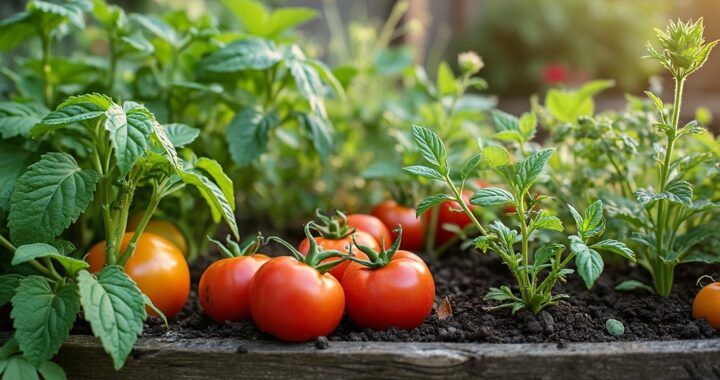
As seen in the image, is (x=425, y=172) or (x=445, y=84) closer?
(x=425, y=172)

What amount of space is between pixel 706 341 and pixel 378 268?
69 cm

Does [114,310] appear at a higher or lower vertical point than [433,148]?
lower

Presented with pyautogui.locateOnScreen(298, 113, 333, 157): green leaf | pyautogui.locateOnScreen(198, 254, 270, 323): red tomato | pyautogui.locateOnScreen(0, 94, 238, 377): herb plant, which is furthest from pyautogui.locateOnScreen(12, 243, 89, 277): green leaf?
pyautogui.locateOnScreen(298, 113, 333, 157): green leaf

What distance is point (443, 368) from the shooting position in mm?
1466

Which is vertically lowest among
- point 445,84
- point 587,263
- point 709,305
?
point 709,305

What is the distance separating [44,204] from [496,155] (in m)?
0.98

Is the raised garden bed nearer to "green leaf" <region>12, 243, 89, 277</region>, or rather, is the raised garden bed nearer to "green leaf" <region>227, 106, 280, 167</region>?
"green leaf" <region>12, 243, 89, 277</region>

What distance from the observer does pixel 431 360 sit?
1.46 m

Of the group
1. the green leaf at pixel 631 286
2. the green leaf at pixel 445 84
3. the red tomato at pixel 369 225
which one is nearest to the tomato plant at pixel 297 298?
the red tomato at pixel 369 225

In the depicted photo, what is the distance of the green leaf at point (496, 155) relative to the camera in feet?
5.32

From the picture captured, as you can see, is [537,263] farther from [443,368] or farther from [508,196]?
[443,368]

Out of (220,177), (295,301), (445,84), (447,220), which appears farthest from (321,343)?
(445,84)

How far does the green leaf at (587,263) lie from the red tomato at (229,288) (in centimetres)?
73

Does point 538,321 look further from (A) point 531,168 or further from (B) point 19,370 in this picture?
(B) point 19,370
